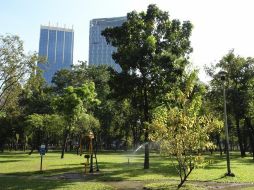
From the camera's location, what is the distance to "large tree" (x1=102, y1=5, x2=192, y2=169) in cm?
3261

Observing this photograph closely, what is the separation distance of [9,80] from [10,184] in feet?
82.0

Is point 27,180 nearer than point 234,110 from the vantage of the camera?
Yes

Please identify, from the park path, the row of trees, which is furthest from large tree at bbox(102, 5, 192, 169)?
the park path

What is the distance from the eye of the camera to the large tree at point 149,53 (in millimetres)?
32606

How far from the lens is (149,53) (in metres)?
32.7

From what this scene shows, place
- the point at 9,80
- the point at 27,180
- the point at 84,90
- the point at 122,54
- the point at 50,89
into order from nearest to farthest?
the point at 27,180 → the point at 122,54 → the point at 9,80 → the point at 84,90 → the point at 50,89

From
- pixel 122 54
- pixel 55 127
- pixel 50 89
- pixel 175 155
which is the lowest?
pixel 175 155

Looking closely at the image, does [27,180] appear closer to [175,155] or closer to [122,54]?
[175,155]

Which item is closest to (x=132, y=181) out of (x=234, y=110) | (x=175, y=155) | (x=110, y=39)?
(x=175, y=155)

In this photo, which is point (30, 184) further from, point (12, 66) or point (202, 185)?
point (12, 66)

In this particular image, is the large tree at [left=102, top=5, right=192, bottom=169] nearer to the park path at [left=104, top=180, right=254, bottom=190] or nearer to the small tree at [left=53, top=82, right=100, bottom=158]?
the park path at [left=104, top=180, right=254, bottom=190]

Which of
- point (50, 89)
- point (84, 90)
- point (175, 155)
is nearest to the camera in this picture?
point (175, 155)

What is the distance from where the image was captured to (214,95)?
5831 cm

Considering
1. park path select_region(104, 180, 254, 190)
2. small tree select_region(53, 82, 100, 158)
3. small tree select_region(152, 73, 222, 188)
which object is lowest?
park path select_region(104, 180, 254, 190)
